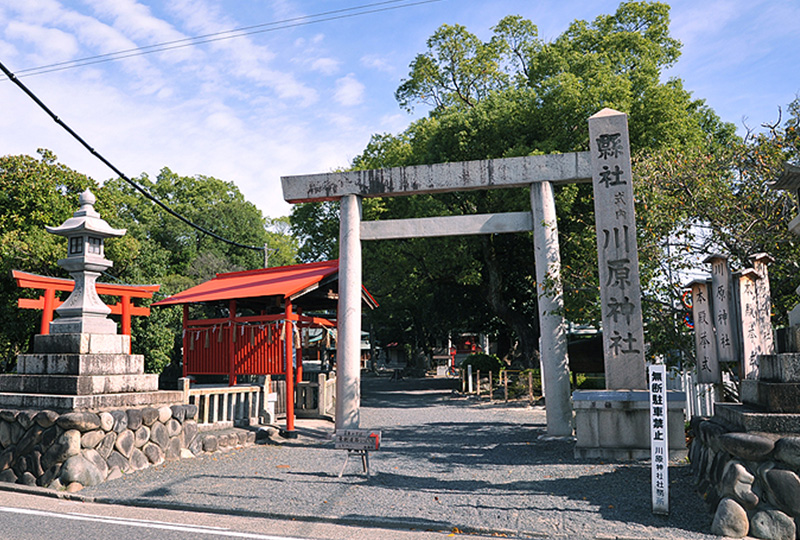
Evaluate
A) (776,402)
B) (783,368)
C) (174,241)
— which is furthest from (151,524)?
(174,241)

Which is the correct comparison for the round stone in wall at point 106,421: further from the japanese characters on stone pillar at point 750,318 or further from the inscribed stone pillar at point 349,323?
the japanese characters on stone pillar at point 750,318

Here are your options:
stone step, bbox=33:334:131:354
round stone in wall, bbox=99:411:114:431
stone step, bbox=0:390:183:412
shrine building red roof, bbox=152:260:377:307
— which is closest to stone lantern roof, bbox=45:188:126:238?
stone step, bbox=33:334:131:354

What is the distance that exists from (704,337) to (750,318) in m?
1.00

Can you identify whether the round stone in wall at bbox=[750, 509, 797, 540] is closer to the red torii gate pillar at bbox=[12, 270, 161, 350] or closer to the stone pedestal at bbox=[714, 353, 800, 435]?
the stone pedestal at bbox=[714, 353, 800, 435]

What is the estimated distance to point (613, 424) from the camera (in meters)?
8.94

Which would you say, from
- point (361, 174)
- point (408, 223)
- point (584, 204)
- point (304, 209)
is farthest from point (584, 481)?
point (304, 209)

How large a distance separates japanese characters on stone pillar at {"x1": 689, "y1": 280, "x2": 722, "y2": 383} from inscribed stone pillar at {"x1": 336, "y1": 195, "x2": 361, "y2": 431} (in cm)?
599

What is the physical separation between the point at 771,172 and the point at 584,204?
393 inches

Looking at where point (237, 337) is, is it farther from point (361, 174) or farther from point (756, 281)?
point (756, 281)

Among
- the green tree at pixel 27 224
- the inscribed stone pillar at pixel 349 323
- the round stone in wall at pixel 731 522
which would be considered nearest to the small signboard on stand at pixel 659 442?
the round stone in wall at pixel 731 522

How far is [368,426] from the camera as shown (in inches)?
543

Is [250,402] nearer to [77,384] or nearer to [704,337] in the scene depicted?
[77,384]

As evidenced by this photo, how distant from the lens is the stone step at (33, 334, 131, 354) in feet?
→ 28.0

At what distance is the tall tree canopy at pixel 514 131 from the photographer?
18.4m
